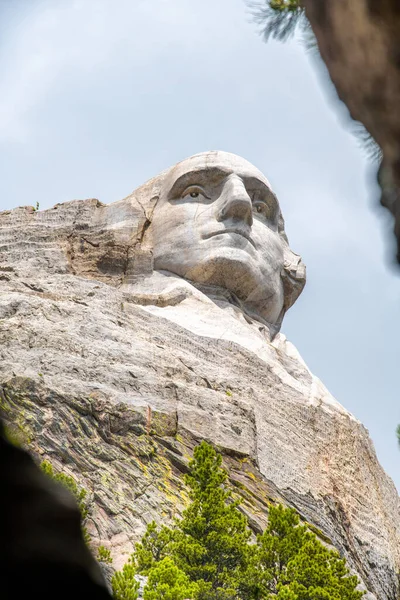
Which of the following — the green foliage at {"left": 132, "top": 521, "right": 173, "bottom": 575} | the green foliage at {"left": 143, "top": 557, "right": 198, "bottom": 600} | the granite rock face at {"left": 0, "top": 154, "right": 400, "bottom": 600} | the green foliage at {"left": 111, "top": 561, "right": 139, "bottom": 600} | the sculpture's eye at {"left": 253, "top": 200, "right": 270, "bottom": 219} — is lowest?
the green foliage at {"left": 111, "top": 561, "right": 139, "bottom": 600}

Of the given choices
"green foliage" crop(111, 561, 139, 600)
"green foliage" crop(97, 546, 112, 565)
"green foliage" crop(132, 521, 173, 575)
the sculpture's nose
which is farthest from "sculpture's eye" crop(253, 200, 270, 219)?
"green foliage" crop(111, 561, 139, 600)

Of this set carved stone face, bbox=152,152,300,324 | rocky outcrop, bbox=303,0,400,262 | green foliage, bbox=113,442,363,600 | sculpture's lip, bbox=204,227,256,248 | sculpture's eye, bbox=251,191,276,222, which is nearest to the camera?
rocky outcrop, bbox=303,0,400,262

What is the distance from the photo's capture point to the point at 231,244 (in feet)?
51.8

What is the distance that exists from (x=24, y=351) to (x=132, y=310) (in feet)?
7.71

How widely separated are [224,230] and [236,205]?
390mm

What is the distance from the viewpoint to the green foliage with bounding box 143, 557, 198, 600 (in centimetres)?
714

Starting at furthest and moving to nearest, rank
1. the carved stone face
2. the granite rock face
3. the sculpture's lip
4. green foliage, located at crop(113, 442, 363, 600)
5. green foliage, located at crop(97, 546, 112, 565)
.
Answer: the sculpture's lip, the carved stone face, the granite rock face, green foliage, located at crop(97, 546, 112, 565), green foliage, located at crop(113, 442, 363, 600)

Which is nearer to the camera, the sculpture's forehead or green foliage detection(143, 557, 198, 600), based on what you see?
green foliage detection(143, 557, 198, 600)

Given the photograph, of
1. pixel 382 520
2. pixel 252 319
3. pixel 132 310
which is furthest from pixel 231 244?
pixel 382 520

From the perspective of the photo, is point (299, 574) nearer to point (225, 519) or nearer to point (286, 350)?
point (225, 519)

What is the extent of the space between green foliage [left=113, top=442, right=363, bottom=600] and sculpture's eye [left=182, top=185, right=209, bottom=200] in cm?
855

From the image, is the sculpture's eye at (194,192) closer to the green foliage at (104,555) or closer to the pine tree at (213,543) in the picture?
the pine tree at (213,543)

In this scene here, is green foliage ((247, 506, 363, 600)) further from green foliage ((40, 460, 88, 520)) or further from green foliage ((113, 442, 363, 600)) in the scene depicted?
green foliage ((40, 460, 88, 520))

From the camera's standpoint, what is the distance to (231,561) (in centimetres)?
808
